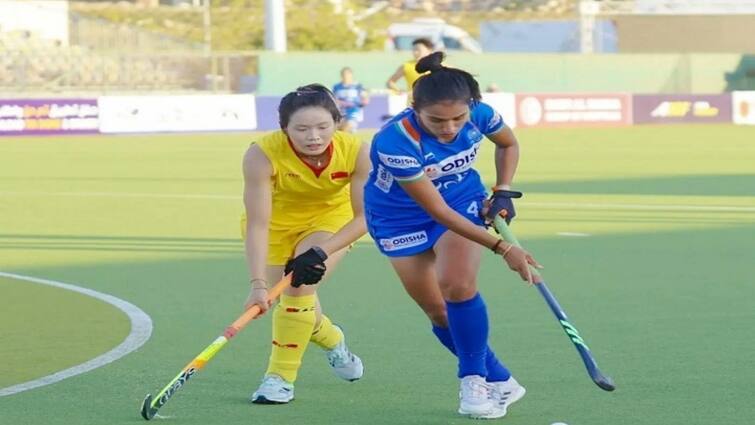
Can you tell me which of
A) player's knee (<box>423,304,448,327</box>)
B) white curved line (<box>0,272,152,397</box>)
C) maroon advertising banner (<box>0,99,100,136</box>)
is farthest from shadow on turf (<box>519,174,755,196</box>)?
maroon advertising banner (<box>0,99,100,136</box>)

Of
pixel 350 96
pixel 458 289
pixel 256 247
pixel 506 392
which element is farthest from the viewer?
pixel 350 96

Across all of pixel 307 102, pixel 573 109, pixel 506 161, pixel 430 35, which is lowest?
pixel 573 109

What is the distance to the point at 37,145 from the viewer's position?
102 feet

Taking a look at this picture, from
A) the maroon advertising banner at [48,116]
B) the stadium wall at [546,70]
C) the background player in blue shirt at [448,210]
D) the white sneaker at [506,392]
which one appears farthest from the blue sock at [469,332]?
the stadium wall at [546,70]

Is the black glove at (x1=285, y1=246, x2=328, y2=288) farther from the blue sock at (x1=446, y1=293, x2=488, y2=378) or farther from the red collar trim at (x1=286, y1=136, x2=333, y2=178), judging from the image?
the blue sock at (x1=446, y1=293, x2=488, y2=378)

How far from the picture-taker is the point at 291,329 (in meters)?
7.41

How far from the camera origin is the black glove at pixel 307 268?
22.8 feet

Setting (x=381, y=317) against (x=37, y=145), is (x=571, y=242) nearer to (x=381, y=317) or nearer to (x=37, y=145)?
(x=381, y=317)

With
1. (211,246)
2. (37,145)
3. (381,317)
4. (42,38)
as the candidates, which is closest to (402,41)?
(42,38)

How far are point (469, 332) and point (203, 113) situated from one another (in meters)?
29.5

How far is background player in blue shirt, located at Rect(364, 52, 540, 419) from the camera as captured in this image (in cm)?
663

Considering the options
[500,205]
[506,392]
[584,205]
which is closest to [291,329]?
[506,392]

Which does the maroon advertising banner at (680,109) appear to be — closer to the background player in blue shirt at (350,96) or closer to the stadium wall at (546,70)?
the stadium wall at (546,70)

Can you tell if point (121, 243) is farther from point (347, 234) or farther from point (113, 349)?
point (347, 234)
